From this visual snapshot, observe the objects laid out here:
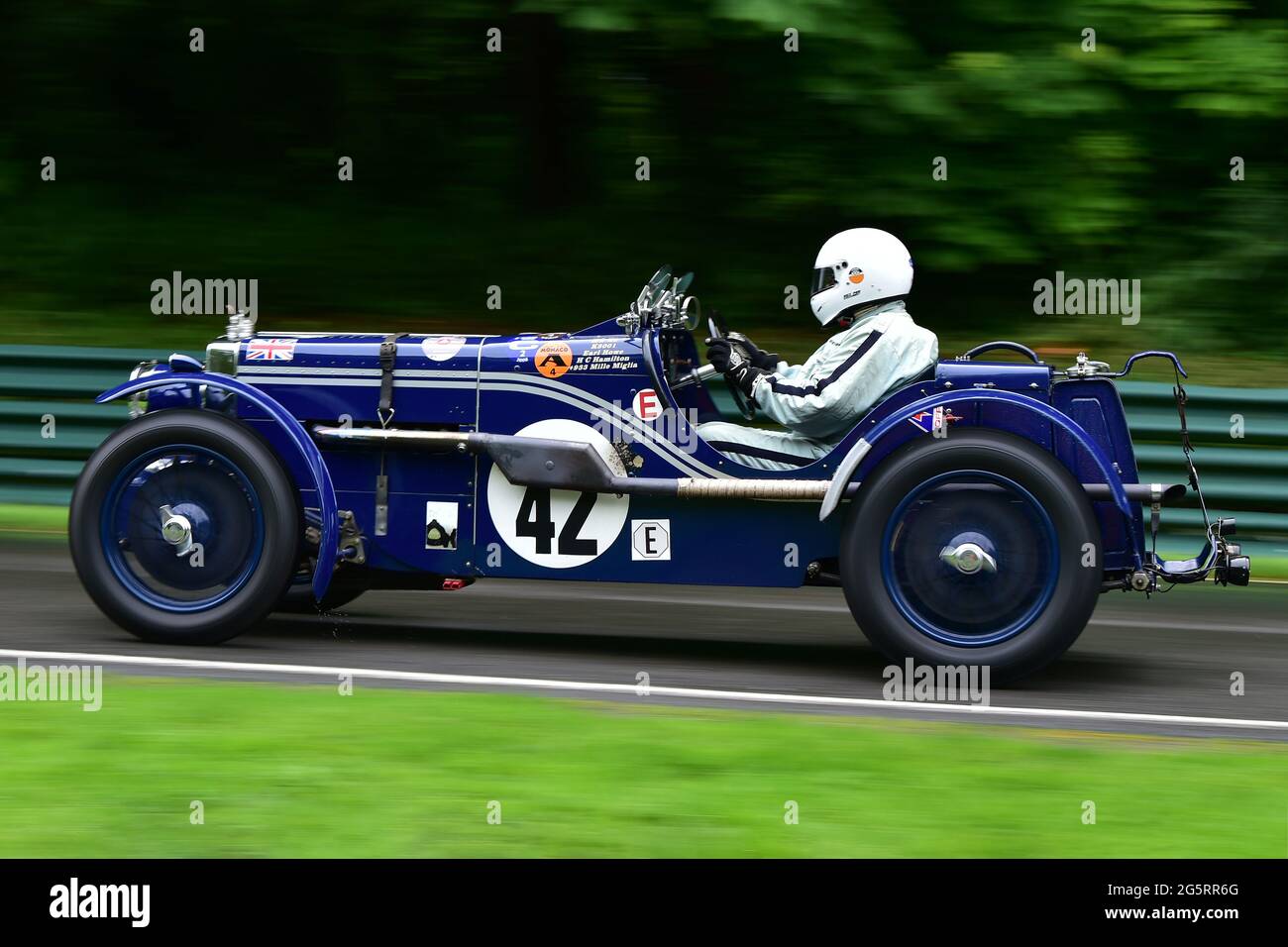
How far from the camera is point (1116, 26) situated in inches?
463

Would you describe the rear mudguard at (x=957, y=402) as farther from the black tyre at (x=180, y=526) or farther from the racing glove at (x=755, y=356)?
the black tyre at (x=180, y=526)

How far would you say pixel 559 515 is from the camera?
23.0 feet

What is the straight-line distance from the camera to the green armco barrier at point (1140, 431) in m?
9.96

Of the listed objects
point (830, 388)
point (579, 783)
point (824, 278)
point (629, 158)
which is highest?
point (629, 158)

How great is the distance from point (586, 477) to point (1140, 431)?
4545 mm

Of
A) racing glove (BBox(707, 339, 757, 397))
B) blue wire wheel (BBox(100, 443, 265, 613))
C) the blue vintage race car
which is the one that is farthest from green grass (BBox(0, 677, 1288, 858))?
racing glove (BBox(707, 339, 757, 397))

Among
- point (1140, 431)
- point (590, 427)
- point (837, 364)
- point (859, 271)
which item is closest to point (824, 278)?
point (859, 271)

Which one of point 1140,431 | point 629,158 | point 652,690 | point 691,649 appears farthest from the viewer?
point 629,158

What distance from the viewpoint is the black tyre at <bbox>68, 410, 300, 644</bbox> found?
699cm

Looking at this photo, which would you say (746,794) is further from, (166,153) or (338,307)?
(166,153)

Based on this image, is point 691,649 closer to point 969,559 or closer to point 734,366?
point 734,366

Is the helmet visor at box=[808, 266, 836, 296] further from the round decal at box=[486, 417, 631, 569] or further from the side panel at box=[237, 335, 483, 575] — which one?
the side panel at box=[237, 335, 483, 575]

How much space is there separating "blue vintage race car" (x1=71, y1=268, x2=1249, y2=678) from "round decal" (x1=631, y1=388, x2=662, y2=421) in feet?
0.04

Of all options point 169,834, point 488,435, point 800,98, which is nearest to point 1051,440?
point 488,435
